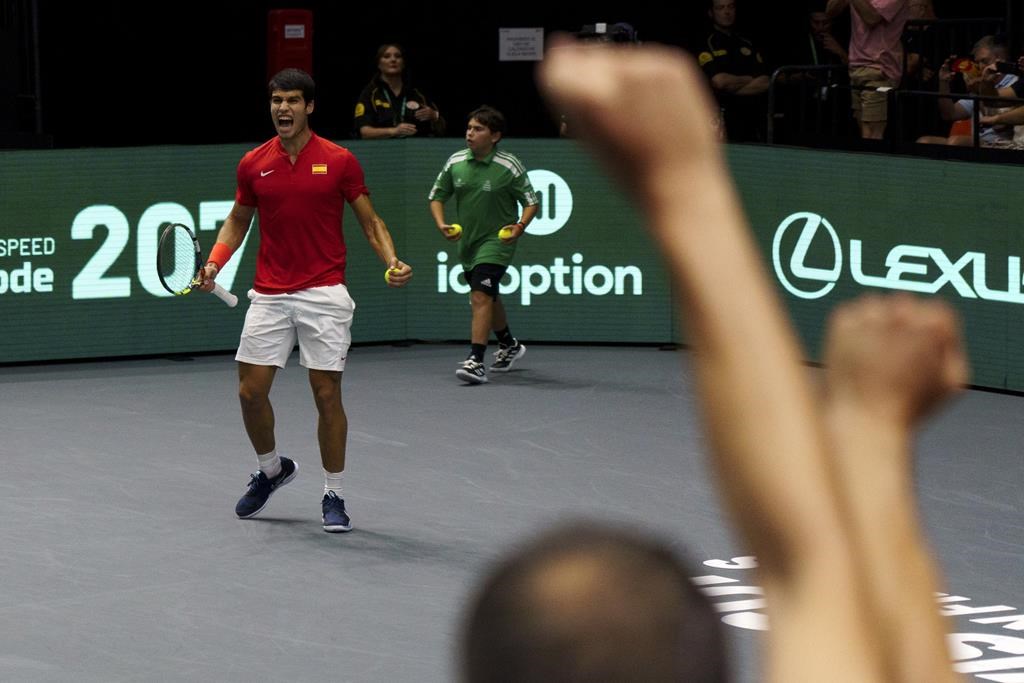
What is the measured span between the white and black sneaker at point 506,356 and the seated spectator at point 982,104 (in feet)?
11.3

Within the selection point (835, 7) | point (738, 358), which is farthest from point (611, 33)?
point (738, 358)

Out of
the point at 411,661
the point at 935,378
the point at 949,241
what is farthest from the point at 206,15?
the point at 935,378

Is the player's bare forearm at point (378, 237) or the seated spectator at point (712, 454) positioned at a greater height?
the seated spectator at point (712, 454)

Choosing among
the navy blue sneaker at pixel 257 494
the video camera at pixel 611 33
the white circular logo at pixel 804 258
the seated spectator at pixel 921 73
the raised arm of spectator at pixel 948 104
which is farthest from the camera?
the seated spectator at pixel 921 73

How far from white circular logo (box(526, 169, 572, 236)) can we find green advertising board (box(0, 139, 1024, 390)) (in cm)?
1

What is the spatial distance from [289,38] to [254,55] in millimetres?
952

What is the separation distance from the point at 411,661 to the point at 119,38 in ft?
39.9

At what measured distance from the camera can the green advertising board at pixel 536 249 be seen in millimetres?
12375

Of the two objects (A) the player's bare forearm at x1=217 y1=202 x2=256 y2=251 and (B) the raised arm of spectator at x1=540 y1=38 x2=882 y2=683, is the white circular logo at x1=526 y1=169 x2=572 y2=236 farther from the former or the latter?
(B) the raised arm of spectator at x1=540 y1=38 x2=882 y2=683

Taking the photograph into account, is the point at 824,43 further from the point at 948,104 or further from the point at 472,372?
the point at 472,372

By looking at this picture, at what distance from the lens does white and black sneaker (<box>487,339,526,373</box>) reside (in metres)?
13.1

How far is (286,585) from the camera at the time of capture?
7.69m

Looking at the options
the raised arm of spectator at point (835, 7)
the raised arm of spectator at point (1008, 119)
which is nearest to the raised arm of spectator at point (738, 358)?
the raised arm of spectator at point (1008, 119)

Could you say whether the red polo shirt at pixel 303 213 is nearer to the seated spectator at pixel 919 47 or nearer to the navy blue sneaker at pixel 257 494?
the navy blue sneaker at pixel 257 494
